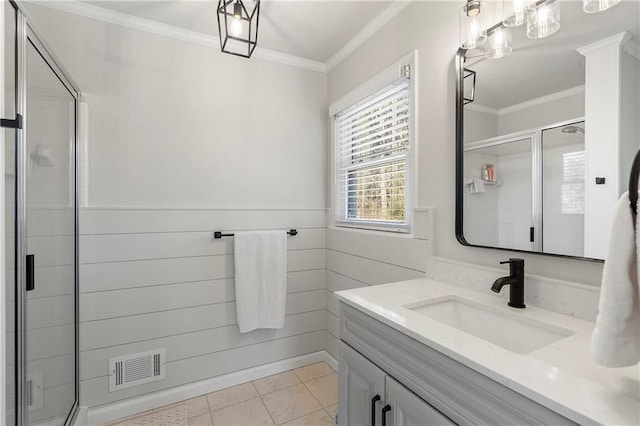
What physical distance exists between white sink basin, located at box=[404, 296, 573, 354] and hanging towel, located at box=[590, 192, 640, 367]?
346 millimetres

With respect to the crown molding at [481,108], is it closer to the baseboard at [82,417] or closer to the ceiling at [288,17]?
the ceiling at [288,17]

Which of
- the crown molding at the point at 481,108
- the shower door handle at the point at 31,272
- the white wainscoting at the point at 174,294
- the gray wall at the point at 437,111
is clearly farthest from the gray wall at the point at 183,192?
the crown molding at the point at 481,108

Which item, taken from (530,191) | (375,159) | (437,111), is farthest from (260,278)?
(530,191)

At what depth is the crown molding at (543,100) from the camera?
98cm

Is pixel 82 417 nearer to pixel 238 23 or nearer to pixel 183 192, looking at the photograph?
pixel 183 192

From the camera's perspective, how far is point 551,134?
41.2 inches

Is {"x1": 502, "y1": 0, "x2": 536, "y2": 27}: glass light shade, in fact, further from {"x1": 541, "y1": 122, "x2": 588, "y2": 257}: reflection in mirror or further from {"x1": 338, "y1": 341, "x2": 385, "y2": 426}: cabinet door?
{"x1": 338, "y1": 341, "x2": 385, "y2": 426}: cabinet door

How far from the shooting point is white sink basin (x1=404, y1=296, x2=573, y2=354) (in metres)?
0.94

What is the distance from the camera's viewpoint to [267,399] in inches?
76.7

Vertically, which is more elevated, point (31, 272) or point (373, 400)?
point (31, 272)

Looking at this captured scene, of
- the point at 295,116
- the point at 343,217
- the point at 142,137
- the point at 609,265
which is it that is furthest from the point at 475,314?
the point at 142,137

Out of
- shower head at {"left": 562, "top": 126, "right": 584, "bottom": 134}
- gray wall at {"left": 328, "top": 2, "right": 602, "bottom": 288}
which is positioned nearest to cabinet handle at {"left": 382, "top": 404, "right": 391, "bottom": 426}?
gray wall at {"left": 328, "top": 2, "right": 602, "bottom": 288}

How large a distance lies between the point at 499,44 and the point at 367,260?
1.27m

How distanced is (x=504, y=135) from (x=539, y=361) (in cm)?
85
